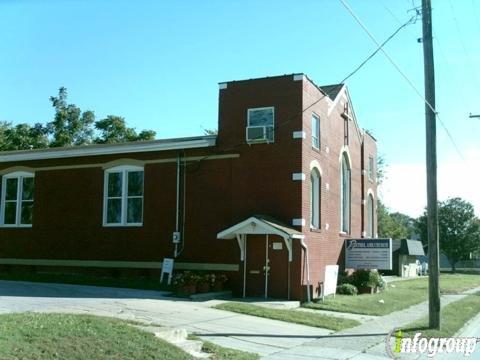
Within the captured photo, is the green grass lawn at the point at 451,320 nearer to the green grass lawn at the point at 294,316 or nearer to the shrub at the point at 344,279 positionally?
the green grass lawn at the point at 294,316

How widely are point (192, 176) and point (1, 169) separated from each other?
32.8ft

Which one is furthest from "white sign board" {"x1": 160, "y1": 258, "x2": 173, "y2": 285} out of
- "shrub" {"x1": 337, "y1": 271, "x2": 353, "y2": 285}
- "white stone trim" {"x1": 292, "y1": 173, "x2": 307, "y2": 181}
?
"shrub" {"x1": 337, "y1": 271, "x2": 353, "y2": 285}

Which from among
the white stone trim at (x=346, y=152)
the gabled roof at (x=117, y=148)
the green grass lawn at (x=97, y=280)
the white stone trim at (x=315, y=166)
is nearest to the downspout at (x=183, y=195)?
the gabled roof at (x=117, y=148)

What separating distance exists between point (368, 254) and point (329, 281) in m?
4.65

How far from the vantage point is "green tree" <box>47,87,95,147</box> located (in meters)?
48.4

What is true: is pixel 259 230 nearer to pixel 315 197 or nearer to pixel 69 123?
pixel 315 197

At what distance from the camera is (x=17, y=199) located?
2653cm

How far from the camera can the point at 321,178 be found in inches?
930

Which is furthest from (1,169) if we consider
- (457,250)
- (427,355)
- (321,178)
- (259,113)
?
(457,250)

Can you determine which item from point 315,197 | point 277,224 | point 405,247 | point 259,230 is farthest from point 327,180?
point 405,247

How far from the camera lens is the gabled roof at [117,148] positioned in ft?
74.5

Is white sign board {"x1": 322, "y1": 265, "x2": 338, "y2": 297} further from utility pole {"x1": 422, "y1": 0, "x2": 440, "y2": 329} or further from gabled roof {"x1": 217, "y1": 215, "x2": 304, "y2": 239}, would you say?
utility pole {"x1": 422, "y1": 0, "x2": 440, "y2": 329}

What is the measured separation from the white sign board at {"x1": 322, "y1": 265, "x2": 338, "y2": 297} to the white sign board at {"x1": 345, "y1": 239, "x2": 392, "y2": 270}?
10.8 ft

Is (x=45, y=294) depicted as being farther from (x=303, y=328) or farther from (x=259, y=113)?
(x=259, y=113)
